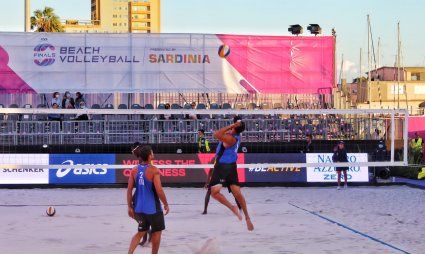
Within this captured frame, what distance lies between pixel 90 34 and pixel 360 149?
13020 millimetres

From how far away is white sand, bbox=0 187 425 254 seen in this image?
40.9 ft

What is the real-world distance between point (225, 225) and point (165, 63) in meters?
20.5

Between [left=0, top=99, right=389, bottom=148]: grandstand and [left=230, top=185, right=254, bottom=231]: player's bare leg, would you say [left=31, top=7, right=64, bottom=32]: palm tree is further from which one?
[left=230, top=185, right=254, bottom=231]: player's bare leg

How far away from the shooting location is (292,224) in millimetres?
15344

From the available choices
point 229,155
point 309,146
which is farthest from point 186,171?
point 229,155

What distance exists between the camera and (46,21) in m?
83.2

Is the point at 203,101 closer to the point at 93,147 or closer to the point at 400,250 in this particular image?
the point at 93,147

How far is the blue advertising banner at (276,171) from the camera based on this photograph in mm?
26578

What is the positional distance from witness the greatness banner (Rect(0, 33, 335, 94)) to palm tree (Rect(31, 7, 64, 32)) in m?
49.0

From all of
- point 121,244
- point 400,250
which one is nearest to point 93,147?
point 121,244

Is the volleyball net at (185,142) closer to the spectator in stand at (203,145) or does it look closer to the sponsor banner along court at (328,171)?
the sponsor banner along court at (328,171)

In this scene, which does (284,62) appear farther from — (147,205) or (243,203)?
(147,205)

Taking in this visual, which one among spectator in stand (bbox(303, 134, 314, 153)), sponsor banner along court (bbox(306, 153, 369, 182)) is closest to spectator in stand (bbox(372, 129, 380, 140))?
sponsor banner along court (bbox(306, 153, 369, 182))

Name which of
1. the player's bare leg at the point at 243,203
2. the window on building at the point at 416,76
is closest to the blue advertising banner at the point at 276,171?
the player's bare leg at the point at 243,203
